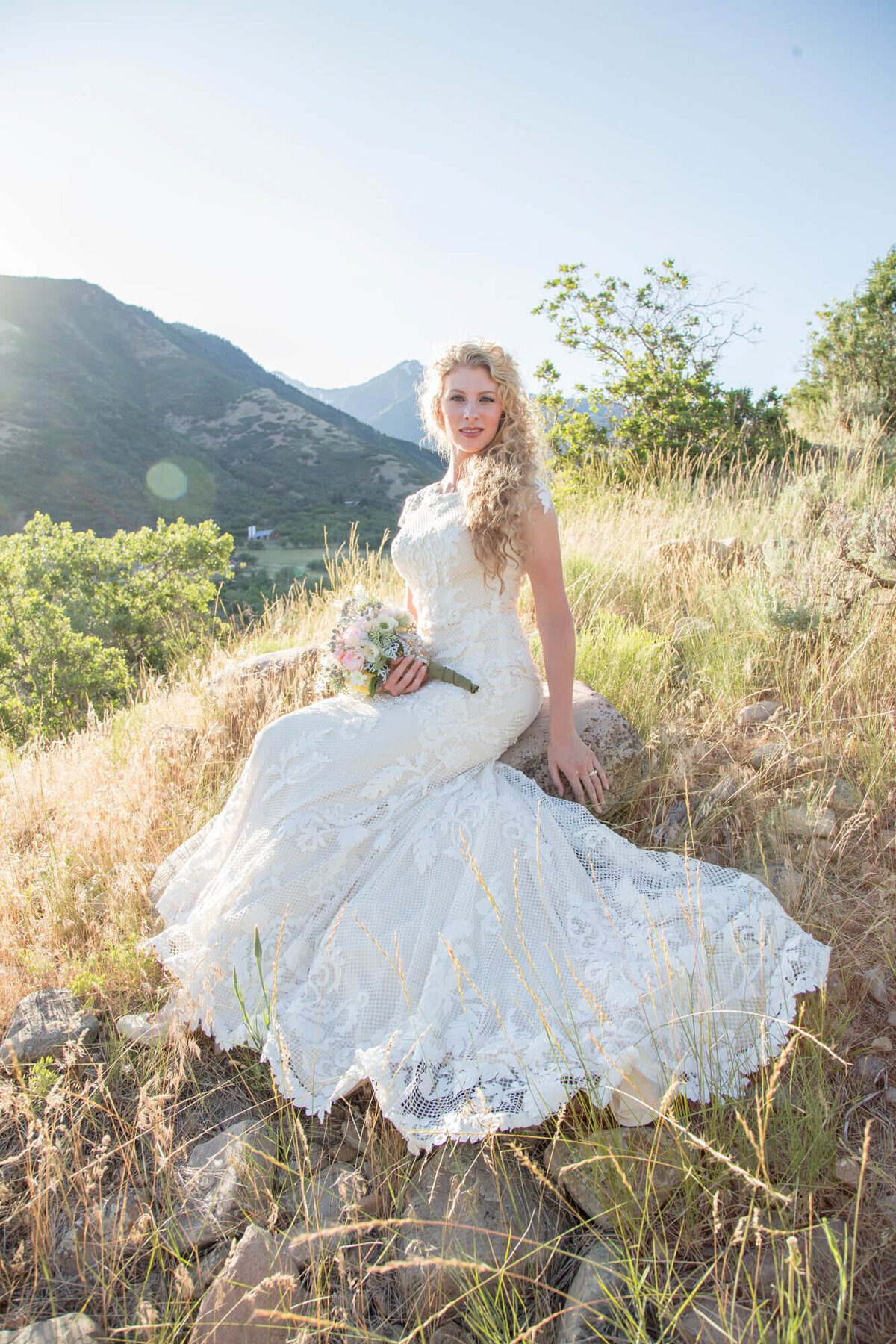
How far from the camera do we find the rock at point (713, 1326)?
1390 millimetres

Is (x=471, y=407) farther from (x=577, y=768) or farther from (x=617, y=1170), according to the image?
(x=617, y=1170)

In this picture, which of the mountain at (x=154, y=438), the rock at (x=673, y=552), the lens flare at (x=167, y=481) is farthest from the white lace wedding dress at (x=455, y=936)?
the lens flare at (x=167, y=481)

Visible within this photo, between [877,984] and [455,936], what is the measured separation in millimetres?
1367

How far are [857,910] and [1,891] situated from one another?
3343 millimetres

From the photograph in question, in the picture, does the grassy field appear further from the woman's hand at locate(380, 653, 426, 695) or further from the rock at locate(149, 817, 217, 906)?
the woman's hand at locate(380, 653, 426, 695)

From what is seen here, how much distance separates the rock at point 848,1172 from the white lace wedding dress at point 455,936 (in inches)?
10.4

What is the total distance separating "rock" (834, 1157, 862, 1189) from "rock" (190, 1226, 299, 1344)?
128cm

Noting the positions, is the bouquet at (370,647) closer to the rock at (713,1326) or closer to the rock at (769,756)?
the rock at (769,756)

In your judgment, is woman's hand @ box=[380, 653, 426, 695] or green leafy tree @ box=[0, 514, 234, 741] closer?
woman's hand @ box=[380, 653, 426, 695]

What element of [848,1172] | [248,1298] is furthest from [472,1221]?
[848,1172]

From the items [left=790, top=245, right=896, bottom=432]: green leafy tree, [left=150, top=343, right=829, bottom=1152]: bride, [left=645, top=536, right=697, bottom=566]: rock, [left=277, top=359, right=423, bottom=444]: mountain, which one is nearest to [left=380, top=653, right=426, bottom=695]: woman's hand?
[left=150, top=343, right=829, bottom=1152]: bride

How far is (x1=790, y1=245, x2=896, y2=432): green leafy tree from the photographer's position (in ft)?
38.9

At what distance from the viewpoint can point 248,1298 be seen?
1.50 m

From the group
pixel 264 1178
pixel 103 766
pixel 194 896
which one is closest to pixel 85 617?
pixel 103 766
